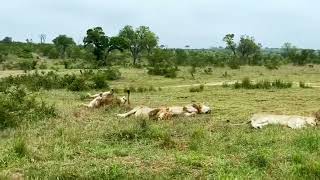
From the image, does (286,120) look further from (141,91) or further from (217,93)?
(141,91)

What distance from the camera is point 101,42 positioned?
127 feet

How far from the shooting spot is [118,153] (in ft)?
28.3

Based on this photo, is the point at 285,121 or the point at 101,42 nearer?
the point at 285,121

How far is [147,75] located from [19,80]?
8.27 metres

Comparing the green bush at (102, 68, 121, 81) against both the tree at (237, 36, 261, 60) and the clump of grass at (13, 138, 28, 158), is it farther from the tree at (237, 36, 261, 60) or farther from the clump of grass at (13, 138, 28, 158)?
the tree at (237, 36, 261, 60)

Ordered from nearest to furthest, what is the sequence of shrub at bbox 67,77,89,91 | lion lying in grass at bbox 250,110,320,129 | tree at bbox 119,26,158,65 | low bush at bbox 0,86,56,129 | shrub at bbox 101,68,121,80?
lion lying in grass at bbox 250,110,320,129
low bush at bbox 0,86,56,129
shrub at bbox 67,77,89,91
shrub at bbox 101,68,121,80
tree at bbox 119,26,158,65

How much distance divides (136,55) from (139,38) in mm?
2174

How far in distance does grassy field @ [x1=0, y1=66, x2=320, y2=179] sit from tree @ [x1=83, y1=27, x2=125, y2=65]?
81.9ft

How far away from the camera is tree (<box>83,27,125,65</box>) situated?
125 ft

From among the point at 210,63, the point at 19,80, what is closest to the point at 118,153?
the point at 19,80

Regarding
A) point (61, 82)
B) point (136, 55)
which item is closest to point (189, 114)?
point (61, 82)

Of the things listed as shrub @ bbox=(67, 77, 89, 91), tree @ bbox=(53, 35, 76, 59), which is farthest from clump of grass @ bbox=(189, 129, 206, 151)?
tree @ bbox=(53, 35, 76, 59)

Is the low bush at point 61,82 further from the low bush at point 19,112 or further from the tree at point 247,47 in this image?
the tree at point 247,47

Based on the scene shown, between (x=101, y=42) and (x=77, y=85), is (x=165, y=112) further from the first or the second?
(x=101, y=42)
